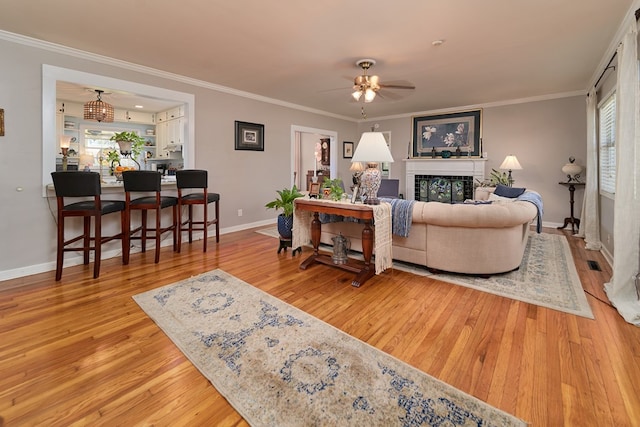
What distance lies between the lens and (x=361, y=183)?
2.98 m

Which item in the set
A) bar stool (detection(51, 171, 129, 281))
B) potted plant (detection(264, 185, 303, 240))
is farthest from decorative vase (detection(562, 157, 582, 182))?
bar stool (detection(51, 171, 129, 281))

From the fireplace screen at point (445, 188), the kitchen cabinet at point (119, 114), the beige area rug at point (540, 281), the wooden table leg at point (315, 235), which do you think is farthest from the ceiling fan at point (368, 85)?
the kitchen cabinet at point (119, 114)

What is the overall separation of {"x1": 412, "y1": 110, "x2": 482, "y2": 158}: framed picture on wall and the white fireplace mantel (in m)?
0.18

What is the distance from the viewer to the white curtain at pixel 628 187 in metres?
2.32

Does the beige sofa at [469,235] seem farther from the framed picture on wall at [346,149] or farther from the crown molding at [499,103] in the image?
the framed picture on wall at [346,149]

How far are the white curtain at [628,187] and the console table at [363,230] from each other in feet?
6.17

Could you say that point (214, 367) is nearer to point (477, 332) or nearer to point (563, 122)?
point (477, 332)

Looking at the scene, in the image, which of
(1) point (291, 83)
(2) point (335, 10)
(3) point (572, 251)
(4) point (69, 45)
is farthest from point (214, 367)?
(3) point (572, 251)

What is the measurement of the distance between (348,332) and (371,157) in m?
1.58

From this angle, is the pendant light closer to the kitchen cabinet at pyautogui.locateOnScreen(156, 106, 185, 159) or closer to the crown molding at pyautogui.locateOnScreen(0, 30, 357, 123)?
the kitchen cabinet at pyautogui.locateOnScreen(156, 106, 185, 159)

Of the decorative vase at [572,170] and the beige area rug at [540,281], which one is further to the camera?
the decorative vase at [572,170]

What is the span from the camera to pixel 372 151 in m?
2.77

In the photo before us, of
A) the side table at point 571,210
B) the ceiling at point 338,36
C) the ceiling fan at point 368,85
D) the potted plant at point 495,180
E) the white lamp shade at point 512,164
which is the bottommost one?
the side table at point 571,210

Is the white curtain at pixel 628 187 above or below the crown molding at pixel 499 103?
below
